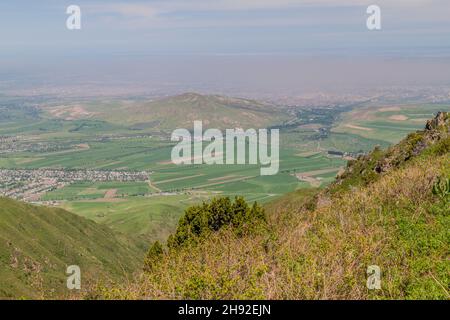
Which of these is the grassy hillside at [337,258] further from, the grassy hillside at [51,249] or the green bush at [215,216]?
the grassy hillside at [51,249]

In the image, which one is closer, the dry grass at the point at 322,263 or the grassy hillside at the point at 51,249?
the dry grass at the point at 322,263

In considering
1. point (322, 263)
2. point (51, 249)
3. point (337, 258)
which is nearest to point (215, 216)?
point (337, 258)

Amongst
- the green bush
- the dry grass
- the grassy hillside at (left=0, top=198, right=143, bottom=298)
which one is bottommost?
the grassy hillside at (left=0, top=198, right=143, bottom=298)

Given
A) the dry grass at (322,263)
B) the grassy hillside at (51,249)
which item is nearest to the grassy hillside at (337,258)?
the dry grass at (322,263)

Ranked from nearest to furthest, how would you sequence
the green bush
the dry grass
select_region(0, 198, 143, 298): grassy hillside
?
the dry grass
the green bush
select_region(0, 198, 143, 298): grassy hillside

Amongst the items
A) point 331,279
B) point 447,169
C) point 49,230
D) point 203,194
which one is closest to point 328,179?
point 203,194

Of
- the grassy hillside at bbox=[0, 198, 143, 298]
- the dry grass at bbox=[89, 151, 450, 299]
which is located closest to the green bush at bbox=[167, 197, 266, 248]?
the dry grass at bbox=[89, 151, 450, 299]

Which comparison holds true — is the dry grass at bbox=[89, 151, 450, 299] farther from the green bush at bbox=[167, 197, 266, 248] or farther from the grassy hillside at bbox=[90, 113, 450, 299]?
the green bush at bbox=[167, 197, 266, 248]

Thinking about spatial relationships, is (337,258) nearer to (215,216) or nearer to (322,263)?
(322,263)

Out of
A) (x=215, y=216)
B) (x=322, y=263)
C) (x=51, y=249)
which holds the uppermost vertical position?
(x=322, y=263)
